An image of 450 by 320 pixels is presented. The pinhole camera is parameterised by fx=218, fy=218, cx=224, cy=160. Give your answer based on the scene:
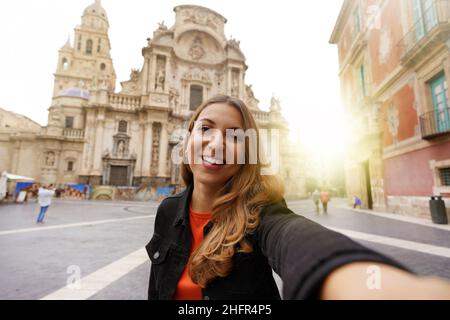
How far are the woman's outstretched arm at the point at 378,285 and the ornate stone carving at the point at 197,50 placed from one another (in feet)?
97.3

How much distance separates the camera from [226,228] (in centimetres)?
99

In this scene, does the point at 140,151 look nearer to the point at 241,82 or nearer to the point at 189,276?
the point at 241,82

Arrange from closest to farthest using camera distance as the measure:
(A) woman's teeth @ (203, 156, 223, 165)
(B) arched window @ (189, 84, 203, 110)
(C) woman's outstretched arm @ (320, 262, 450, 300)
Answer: (C) woman's outstretched arm @ (320, 262, 450, 300) → (A) woman's teeth @ (203, 156, 223, 165) → (B) arched window @ (189, 84, 203, 110)

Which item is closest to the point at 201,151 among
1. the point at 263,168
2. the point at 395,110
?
the point at 263,168

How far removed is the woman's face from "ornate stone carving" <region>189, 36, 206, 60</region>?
28.7 metres

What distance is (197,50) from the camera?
1063 inches

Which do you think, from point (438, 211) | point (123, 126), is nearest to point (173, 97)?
point (123, 126)

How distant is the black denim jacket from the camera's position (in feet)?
1.55

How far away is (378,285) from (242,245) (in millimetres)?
606

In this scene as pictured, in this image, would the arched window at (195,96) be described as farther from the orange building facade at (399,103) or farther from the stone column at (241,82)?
the orange building facade at (399,103)

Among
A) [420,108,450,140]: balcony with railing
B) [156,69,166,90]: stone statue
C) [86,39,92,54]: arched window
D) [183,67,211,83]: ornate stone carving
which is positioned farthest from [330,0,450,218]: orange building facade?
[86,39,92,54]: arched window

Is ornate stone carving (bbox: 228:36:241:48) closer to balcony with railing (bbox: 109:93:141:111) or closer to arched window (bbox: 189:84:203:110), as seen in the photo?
arched window (bbox: 189:84:203:110)

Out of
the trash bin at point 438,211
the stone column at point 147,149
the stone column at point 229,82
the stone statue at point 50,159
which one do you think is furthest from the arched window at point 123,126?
the trash bin at point 438,211

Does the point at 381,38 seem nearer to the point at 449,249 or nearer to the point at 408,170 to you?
the point at 408,170
